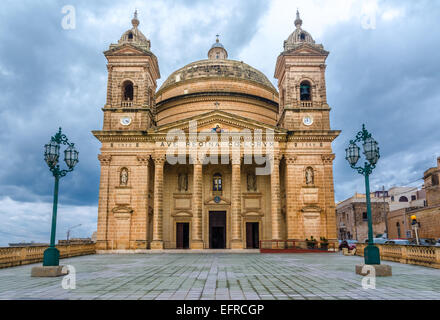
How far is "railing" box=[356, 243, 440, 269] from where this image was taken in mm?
15352

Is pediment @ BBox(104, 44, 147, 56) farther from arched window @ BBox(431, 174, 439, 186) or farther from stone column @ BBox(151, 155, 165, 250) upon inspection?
arched window @ BBox(431, 174, 439, 186)

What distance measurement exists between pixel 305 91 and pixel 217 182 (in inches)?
504

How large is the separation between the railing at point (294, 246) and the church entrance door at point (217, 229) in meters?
5.76

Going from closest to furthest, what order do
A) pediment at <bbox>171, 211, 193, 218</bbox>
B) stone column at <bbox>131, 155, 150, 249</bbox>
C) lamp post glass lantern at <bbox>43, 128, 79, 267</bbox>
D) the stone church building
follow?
lamp post glass lantern at <bbox>43, 128, 79, 267</bbox> < stone column at <bbox>131, 155, 150, 249</bbox> < the stone church building < pediment at <bbox>171, 211, 193, 218</bbox>

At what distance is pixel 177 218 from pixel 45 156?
21.0m

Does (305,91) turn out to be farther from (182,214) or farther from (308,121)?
(182,214)

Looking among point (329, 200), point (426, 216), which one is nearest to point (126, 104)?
point (329, 200)

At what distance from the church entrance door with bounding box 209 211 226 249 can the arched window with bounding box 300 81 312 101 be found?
560 inches

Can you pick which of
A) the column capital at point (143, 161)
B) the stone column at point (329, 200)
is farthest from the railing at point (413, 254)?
the column capital at point (143, 161)

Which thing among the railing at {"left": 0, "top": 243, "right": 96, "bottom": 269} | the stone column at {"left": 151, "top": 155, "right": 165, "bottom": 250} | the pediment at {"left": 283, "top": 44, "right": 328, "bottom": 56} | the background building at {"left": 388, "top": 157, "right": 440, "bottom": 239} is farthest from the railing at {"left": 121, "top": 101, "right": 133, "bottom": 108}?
the background building at {"left": 388, "top": 157, "right": 440, "bottom": 239}

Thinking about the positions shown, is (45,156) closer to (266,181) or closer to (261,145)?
(261,145)

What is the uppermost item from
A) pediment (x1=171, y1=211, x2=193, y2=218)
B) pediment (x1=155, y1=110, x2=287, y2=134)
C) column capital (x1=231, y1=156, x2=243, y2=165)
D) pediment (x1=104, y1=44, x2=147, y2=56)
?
pediment (x1=104, y1=44, x2=147, y2=56)

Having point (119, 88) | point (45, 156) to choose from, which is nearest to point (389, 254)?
point (45, 156)

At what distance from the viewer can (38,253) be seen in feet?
63.9
